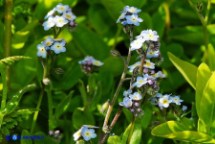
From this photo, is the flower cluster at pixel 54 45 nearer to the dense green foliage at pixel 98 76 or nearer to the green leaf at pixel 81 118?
the dense green foliage at pixel 98 76

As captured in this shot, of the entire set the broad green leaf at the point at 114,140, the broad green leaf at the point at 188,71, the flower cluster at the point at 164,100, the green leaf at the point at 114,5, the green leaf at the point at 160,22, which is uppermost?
the green leaf at the point at 114,5

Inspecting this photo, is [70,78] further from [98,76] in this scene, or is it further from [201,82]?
[201,82]

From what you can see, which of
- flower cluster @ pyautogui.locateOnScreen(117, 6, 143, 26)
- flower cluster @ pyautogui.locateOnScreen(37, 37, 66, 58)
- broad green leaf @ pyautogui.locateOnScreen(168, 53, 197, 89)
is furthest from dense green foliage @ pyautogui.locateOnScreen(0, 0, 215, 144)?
flower cluster @ pyautogui.locateOnScreen(117, 6, 143, 26)

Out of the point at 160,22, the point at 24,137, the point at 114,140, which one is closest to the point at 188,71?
the point at 114,140

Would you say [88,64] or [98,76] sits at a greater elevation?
[88,64]

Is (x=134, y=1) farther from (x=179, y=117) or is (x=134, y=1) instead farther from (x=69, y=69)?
(x=179, y=117)

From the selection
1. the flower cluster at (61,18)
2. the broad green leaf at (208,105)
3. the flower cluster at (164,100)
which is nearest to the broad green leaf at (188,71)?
the flower cluster at (164,100)

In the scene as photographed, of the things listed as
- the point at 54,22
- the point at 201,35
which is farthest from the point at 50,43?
the point at 201,35

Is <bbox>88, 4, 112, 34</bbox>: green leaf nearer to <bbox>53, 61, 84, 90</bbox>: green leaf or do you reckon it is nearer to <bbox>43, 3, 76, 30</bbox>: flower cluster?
<bbox>53, 61, 84, 90</bbox>: green leaf
